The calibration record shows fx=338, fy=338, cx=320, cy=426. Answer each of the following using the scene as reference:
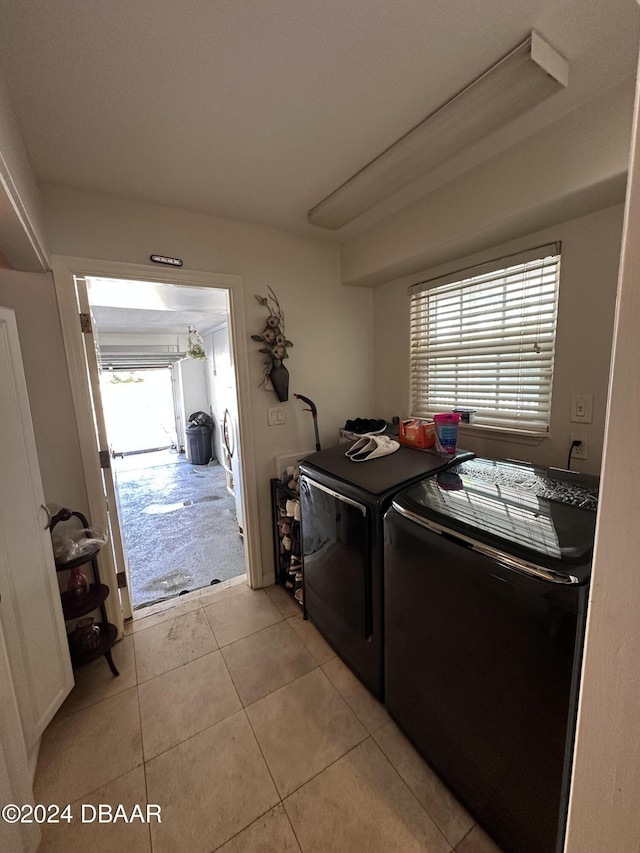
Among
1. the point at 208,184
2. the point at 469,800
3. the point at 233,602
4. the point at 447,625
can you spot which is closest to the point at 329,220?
the point at 208,184

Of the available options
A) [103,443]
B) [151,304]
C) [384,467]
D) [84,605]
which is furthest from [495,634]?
[151,304]

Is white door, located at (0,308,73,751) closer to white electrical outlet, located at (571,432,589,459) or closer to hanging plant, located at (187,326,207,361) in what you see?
white electrical outlet, located at (571,432,589,459)

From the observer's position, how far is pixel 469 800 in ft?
3.73

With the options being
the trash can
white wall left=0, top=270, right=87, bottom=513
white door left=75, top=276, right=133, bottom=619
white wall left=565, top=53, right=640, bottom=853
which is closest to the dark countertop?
white wall left=565, top=53, right=640, bottom=853

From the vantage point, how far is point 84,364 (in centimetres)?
175

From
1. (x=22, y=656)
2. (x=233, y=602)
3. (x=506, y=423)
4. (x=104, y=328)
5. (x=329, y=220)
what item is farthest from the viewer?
(x=104, y=328)

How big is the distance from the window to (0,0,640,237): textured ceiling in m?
0.58

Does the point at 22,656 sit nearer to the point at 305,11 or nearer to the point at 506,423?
the point at 305,11

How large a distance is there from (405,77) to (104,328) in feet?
18.5

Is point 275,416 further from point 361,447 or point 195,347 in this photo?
point 195,347

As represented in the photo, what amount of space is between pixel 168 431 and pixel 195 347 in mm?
3124

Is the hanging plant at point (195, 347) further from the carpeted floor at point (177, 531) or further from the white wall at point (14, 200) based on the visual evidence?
the white wall at point (14, 200)

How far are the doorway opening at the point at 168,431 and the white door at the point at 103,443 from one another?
0.02m

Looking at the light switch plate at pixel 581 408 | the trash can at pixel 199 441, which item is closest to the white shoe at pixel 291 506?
the light switch plate at pixel 581 408
